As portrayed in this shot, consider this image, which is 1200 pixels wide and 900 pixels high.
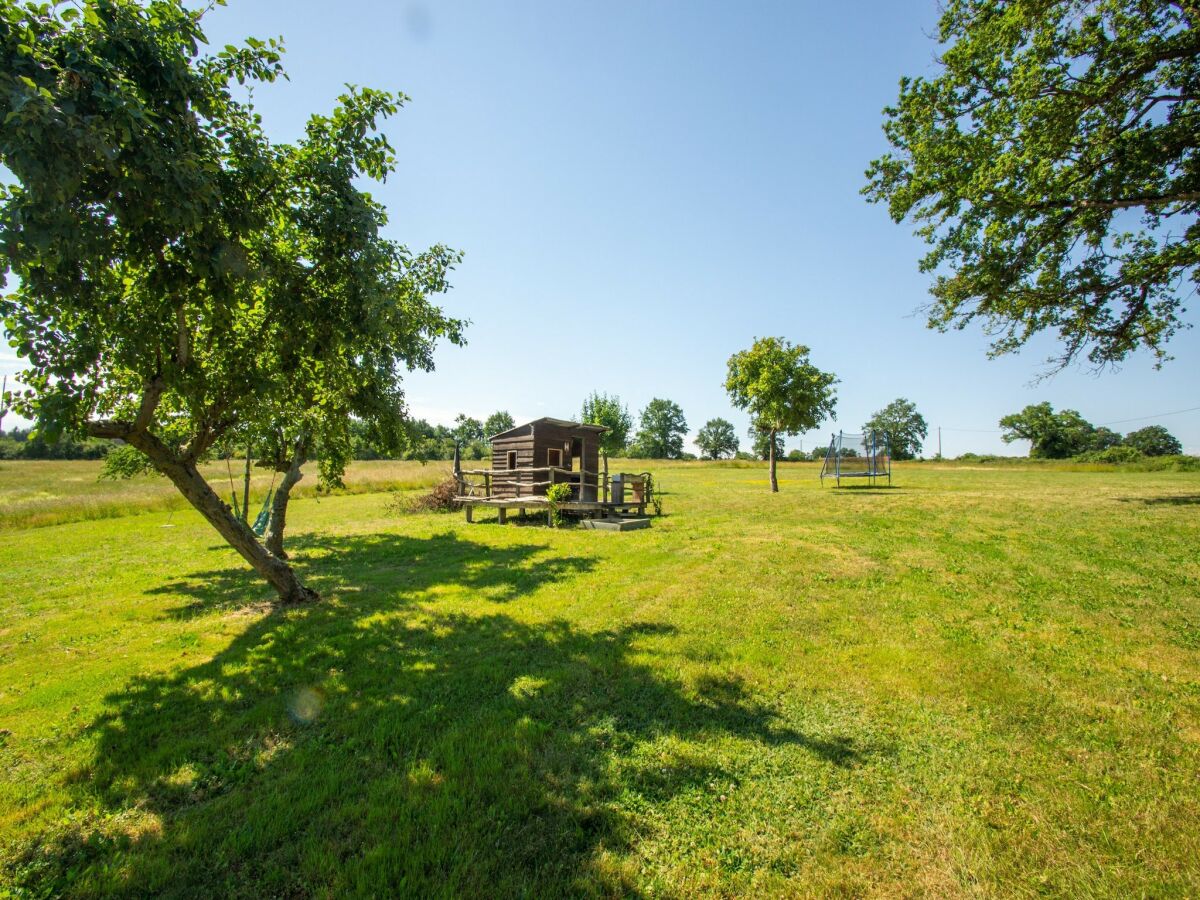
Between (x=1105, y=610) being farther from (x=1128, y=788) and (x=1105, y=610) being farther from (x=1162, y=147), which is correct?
(x=1162, y=147)

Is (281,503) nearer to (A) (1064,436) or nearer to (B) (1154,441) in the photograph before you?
(A) (1064,436)

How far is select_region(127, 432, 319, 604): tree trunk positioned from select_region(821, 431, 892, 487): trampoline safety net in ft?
85.4

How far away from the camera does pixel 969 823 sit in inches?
119

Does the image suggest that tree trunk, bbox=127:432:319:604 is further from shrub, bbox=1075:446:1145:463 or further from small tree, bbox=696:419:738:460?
small tree, bbox=696:419:738:460

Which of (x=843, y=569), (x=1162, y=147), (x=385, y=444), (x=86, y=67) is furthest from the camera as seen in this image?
(x=1162, y=147)

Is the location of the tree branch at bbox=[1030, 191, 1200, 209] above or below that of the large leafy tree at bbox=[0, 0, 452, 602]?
above

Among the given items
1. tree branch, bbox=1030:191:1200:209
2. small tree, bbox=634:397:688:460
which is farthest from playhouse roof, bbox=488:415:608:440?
small tree, bbox=634:397:688:460

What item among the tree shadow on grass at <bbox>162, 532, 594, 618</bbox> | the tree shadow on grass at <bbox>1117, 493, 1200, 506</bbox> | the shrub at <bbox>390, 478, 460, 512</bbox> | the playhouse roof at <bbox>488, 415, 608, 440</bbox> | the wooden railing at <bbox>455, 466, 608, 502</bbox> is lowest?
the tree shadow on grass at <bbox>162, 532, 594, 618</bbox>

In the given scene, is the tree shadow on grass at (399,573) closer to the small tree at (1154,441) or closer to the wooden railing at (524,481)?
the wooden railing at (524,481)

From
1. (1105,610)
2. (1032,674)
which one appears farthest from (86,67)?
(1105,610)

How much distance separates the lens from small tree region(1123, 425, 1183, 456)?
275 feet

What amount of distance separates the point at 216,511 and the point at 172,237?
3.89 m

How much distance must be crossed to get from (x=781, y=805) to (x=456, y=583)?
7.04m

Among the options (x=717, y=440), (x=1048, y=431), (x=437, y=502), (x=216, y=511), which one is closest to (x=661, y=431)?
(x=717, y=440)
